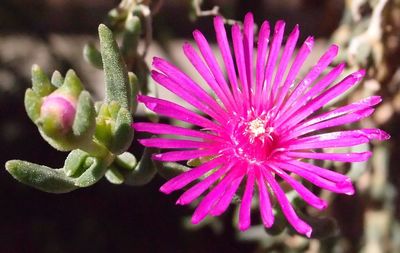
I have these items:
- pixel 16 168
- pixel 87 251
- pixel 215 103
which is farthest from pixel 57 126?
pixel 87 251

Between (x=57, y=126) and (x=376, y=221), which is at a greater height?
(x=57, y=126)

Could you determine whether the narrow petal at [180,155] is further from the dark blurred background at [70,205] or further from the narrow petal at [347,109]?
the dark blurred background at [70,205]

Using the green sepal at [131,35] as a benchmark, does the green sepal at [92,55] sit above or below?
below

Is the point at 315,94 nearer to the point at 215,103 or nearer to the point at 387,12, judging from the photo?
the point at 215,103

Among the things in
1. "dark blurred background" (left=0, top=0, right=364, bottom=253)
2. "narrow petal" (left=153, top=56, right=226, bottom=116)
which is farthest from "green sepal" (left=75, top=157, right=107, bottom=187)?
"dark blurred background" (left=0, top=0, right=364, bottom=253)

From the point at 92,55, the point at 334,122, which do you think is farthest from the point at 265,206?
the point at 92,55

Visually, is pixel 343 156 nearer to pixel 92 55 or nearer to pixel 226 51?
pixel 226 51

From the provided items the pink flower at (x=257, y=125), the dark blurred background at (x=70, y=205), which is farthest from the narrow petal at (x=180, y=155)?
the dark blurred background at (x=70, y=205)
